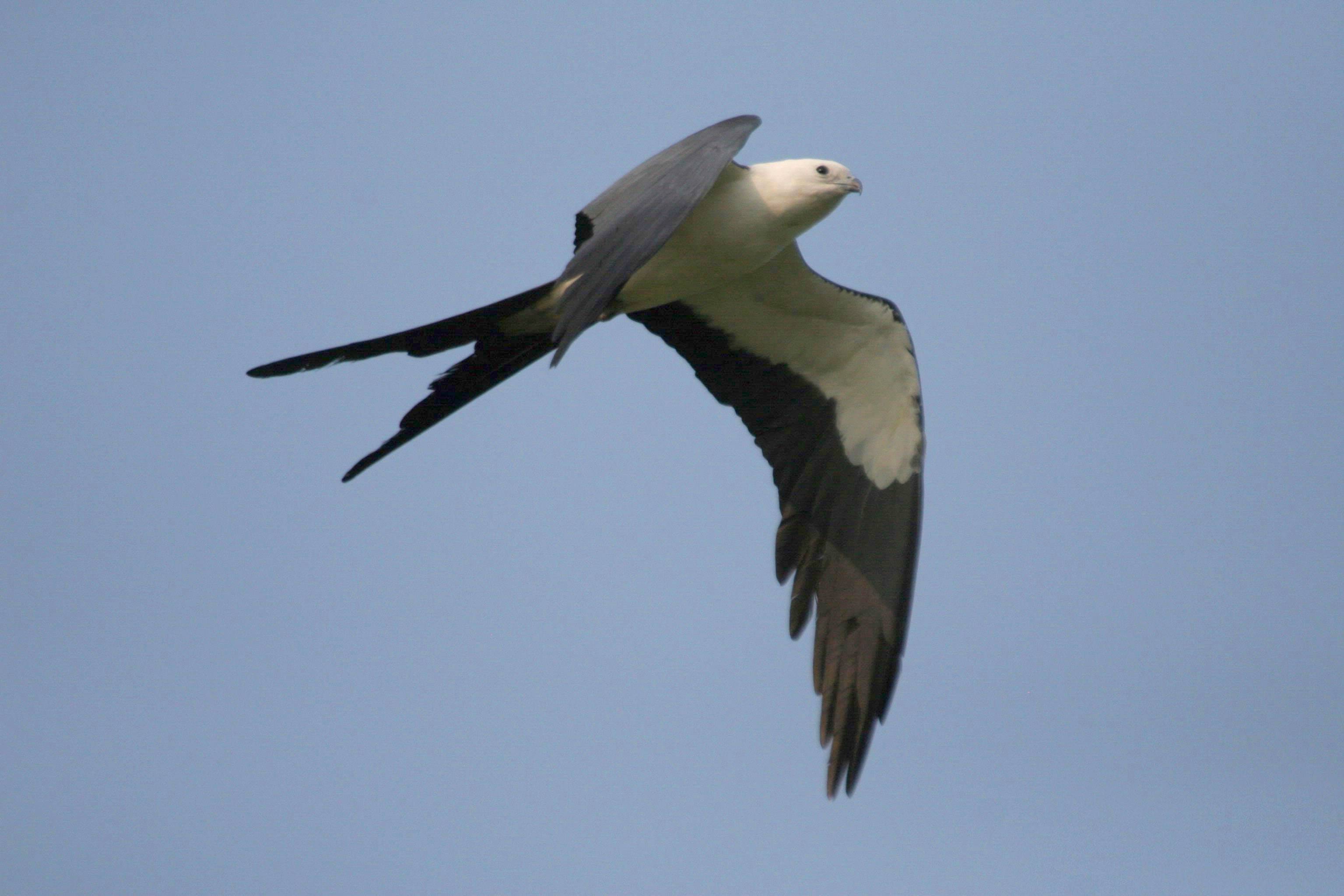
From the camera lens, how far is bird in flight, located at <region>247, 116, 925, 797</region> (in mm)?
6449

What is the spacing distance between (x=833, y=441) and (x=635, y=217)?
9.36 feet

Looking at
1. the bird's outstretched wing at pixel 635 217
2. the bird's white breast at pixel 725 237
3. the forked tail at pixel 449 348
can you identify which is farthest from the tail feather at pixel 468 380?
the bird's outstretched wing at pixel 635 217

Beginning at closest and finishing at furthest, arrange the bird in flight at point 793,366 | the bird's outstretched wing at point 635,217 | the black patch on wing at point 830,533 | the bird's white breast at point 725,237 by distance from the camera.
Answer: the bird's outstretched wing at point 635,217 → the bird in flight at point 793,366 → the bird's white breast at point 725,237 → the black patch on wing at point 830,533

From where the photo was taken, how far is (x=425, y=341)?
640 centimetres

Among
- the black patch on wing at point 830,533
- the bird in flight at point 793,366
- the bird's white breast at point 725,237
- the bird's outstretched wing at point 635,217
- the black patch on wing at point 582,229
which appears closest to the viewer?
the bird's outstretched wing at point 635,217

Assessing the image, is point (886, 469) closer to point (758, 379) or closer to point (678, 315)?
point (758, 379)

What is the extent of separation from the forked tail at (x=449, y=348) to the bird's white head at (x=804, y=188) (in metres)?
1.15

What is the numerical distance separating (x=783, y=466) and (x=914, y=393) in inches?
32.6

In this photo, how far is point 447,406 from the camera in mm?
6551

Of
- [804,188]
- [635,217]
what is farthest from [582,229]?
[804,188]

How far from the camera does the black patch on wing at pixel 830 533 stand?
702cm

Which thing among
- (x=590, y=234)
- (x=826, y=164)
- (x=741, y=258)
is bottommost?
(x=590, y=234)

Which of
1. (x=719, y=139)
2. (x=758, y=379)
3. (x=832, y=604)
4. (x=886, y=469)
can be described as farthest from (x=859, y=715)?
(x=719, y=139)

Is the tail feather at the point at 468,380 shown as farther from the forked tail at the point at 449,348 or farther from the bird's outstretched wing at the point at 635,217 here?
the bird's outstretched wing at the point at 635,217
